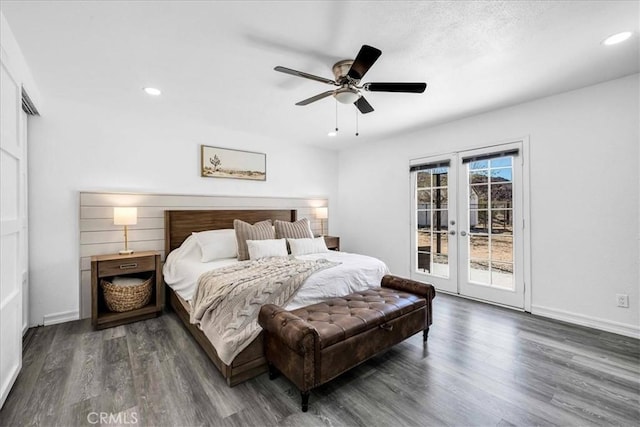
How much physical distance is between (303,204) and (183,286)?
8.79ft

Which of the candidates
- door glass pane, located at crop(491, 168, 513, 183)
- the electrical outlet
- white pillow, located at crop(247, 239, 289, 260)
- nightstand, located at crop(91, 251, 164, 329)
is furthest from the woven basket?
the electrical outlet

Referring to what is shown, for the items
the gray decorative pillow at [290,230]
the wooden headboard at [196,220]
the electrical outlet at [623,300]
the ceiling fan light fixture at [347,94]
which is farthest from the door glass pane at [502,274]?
the wooden headboard at [196,220]

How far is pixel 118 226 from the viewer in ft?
11.2

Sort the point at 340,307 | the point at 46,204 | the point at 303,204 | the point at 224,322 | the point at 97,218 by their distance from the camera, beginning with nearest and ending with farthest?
the point at 224,322, the point at 340,307, the point at 46,204, the point at 97,218, the point at 303,204

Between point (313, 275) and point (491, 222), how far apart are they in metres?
2.56

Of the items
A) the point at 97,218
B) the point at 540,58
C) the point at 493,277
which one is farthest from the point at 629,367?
the point at 97,218

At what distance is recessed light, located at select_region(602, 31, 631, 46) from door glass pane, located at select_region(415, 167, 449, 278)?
2072 mm

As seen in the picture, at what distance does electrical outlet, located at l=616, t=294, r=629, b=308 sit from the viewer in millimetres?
2717

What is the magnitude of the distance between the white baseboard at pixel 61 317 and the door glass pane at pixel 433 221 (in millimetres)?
4503

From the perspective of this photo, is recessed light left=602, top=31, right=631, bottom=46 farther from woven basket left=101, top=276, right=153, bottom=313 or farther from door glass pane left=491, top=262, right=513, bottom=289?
woven basket left=101, top=276, right=153, bottom=313

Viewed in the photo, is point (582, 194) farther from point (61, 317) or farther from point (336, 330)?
point (61, 317)

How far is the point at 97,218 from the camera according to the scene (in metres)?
3.30

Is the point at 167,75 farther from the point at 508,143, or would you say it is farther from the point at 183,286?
the point at 508,143

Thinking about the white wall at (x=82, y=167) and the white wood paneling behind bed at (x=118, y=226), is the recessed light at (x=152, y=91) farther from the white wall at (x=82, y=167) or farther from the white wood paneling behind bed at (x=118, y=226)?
the white wood paneling behind bed at (x=118, y=226)
